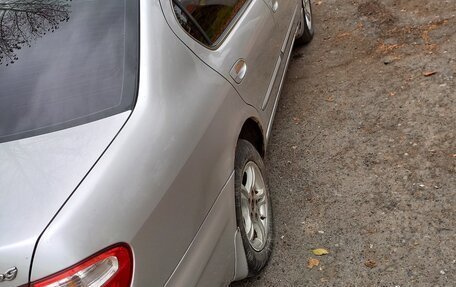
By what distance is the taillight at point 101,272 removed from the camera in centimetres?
156

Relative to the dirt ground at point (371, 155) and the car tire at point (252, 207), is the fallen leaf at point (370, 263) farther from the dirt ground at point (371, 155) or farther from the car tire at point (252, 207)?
the car tire at point (252, 207)

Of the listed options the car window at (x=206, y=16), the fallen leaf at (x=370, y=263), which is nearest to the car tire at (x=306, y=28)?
the car window at (x=206, y=16)

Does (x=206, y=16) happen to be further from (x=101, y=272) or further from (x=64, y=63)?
(x=101, y=272)

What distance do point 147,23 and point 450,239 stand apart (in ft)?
6.57

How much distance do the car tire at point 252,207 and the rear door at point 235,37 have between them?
35cm

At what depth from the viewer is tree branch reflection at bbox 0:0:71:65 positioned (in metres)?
2.33

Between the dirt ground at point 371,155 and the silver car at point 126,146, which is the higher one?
the silver car at point 126,146

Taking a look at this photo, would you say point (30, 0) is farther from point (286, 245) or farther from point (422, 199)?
point (422, 199)

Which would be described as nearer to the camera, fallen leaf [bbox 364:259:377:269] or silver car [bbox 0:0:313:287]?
silver car [bbox 0:0:313:287]

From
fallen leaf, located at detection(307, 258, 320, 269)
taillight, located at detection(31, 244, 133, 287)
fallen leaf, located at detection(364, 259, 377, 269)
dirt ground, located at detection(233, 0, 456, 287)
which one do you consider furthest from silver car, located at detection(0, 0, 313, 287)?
fallen leaf, located at detection(364, 259, 377, 269)

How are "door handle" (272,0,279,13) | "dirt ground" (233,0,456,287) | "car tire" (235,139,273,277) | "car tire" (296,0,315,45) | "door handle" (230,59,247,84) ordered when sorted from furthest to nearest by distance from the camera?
"car tire" (296,0,315,45), "door handle" (272,0,279,13), "dirt ground" (233,0,456,287), "door handle" (230,59,247,84), "car tire" (235,139,273,277)

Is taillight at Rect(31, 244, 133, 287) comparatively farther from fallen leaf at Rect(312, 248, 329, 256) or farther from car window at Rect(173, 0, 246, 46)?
fallen leaf at Rect(312, 248, 329, 256)

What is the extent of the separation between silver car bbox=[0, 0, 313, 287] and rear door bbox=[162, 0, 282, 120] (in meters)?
0.01

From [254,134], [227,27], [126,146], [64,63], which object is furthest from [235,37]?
[126,146]
